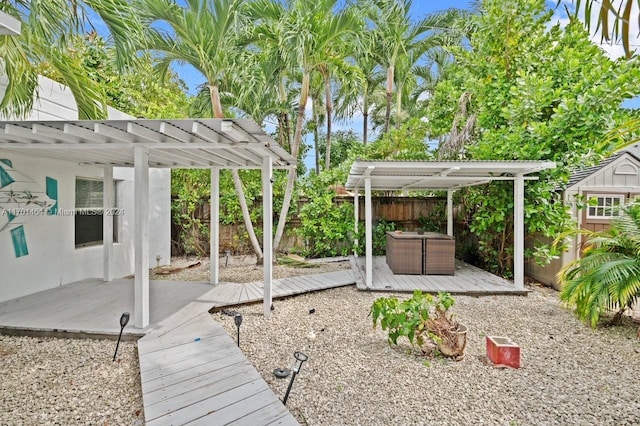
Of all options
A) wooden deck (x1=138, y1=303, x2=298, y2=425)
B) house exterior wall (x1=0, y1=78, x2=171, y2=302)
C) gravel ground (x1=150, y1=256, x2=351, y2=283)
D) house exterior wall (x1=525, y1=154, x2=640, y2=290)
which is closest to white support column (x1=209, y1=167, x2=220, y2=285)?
gravel ground (x1=150, y1=256, x2=351, y2=283)

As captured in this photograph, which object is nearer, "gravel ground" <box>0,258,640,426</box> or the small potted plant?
"gravel ground" <box>0,258,640,426</box>

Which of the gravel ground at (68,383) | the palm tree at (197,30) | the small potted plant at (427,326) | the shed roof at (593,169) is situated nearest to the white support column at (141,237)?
the gravel ground at (68,383)

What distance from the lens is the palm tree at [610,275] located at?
383 centimetres

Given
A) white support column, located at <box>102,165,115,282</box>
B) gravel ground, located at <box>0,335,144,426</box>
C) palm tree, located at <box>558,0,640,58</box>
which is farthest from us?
white support column, located at <box>102,165,115,282</box>

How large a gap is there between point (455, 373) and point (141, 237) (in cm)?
356

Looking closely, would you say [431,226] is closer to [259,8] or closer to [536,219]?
[536,219]

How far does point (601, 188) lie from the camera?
6254 mm

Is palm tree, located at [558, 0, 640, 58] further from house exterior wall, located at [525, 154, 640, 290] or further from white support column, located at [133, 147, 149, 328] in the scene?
house exterior wall, located at [525, 154, 640, 290]

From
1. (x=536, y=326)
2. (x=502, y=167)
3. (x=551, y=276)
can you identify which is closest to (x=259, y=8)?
(x=502, y=167)

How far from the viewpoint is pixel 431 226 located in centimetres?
902

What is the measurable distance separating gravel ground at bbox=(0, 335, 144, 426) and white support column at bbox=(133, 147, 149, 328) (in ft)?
1.23

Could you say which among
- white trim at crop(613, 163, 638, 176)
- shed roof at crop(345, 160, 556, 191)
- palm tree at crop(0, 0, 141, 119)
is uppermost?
palm tree at crop(0, 0, 141, 119)

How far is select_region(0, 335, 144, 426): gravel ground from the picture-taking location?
2.42m

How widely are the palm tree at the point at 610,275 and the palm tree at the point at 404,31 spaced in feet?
26.9
